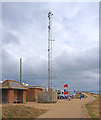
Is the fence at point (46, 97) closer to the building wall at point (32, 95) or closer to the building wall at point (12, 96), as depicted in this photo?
A: the building wall at point (12, 96)

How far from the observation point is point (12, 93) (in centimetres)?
2692

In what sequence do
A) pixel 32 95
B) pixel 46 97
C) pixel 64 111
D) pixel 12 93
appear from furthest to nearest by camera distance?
pixel 32 95 < pixel 46 97 < pixel 12 93 < pixel 64 111

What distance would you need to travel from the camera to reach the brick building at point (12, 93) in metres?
26.2

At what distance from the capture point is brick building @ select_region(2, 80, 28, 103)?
26.2 m

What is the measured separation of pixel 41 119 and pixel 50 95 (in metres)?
18.0

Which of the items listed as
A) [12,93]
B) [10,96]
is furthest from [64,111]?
[12,93]

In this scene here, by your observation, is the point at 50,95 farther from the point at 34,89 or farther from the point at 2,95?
the point at 2,95

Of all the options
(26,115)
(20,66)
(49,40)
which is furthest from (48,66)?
(26,115)

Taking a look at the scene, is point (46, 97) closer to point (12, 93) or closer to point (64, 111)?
point (12, 93)

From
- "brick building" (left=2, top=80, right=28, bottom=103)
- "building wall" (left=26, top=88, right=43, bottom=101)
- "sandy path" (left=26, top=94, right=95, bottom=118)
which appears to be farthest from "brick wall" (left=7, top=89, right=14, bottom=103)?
"building wall" (left=26, top=88, right=43, bottom=101)

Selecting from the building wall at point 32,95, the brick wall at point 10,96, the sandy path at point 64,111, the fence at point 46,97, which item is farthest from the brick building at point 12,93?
the sandy path at point 64,111

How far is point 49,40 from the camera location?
104 ft

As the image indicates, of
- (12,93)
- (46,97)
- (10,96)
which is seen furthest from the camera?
(46,97)

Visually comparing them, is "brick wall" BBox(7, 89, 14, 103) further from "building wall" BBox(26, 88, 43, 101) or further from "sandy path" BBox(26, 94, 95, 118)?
"building wall" BBox(26, 88, 43, 101)
